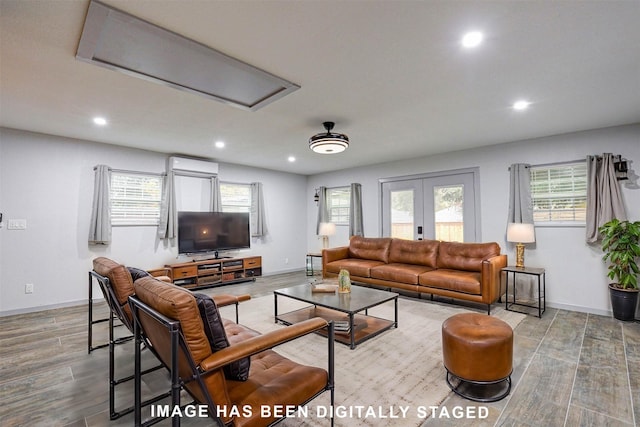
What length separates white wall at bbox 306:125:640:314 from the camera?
3.97m

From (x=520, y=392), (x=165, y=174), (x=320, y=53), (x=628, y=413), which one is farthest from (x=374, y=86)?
(x=165, y=174)

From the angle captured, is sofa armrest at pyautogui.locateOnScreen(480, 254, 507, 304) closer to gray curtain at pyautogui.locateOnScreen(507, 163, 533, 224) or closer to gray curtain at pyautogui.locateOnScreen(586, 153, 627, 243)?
gray curtain at pyautogui.locateOnScreen(507, 163, 533, 224)

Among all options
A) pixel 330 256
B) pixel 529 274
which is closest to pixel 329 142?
pixel 330 256

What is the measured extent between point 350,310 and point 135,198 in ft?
14.4

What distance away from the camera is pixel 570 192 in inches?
172

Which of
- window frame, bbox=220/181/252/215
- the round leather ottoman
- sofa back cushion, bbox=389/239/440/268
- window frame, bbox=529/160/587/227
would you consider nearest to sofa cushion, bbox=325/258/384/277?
sofa back cushion, bbox=389/239/440/268

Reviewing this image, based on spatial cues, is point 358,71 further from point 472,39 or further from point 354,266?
point 354,266

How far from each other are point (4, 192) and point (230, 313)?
3.50 meters

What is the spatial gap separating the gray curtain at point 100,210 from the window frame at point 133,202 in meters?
0.15

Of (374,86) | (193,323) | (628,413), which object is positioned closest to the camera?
(193,323)

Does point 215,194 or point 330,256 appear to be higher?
point 215,194

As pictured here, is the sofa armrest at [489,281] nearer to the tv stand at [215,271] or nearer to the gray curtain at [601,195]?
the gray curtain at [601,195]

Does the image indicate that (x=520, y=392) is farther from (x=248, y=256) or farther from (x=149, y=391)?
(x=248, y=256)

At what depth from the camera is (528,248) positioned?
4633 mm
